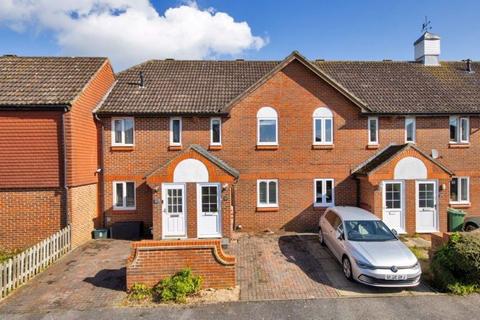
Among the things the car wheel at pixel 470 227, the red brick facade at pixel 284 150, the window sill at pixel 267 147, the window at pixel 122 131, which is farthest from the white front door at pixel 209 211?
the car wheel at pixel 470 227

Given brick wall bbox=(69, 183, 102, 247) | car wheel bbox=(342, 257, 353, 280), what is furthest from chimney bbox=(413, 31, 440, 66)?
brick wall bbox=(69, 183, 102, 247)

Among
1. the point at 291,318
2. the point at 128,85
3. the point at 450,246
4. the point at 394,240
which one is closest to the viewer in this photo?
the point at 291,318

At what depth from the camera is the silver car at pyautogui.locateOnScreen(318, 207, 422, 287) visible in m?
7.77

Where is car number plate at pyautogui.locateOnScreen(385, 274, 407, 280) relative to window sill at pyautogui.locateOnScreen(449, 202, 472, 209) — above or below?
below

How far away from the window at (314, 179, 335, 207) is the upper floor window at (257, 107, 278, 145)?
2952 millimetres

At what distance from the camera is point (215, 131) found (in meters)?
14.6

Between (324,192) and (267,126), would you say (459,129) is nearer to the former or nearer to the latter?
(324,192)

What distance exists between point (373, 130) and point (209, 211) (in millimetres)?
9132

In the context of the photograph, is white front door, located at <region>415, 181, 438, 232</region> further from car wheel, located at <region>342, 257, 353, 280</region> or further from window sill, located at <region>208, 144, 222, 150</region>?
window sill, located at <region>208, 144, 222, 150</region>

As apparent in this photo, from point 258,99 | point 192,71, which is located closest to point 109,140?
point 192,71

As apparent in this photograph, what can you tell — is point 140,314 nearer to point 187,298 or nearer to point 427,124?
point 187,298

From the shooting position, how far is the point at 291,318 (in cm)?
682

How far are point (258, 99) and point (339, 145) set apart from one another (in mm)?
4629

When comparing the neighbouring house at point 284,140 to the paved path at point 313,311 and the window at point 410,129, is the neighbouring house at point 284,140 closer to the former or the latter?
the window at point 410,129
